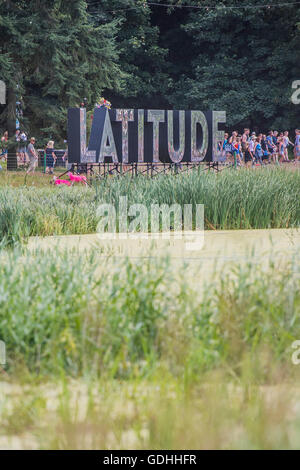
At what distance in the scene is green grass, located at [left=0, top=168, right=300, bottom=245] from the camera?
10.3 meters

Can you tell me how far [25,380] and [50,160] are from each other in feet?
71.5

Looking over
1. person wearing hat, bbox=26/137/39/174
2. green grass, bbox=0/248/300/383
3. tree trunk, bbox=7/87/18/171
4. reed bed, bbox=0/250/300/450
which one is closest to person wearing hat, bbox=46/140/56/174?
person wearing hat, bbox=26/137/39/174

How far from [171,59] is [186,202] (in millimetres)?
35176

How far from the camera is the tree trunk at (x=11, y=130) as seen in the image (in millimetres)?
24750

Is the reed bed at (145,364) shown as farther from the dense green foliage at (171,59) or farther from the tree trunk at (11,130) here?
the dense green foliage at (171,59)

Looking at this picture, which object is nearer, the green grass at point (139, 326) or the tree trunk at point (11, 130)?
the green grass at point (139, 326)

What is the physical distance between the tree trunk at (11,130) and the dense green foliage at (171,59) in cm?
50

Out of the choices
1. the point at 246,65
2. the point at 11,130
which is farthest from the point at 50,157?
the point at 246,65

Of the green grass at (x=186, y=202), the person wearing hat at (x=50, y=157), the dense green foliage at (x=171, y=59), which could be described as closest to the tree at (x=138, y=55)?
the dense green foliage at (x=171, y=59)

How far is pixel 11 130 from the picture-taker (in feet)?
86.9

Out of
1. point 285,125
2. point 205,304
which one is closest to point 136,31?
point 285,125

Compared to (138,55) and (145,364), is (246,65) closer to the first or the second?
(138,55)

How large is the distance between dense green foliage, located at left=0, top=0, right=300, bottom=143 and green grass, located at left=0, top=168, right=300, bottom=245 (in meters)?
14.4

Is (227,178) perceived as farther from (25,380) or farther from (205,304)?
(25,380)
